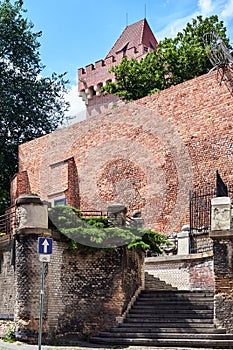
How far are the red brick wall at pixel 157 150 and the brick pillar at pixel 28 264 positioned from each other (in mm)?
8901

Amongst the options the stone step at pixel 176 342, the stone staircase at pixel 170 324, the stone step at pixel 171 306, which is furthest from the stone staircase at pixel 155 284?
the stone step at pixel 176 342

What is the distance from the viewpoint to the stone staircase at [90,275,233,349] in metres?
13.9

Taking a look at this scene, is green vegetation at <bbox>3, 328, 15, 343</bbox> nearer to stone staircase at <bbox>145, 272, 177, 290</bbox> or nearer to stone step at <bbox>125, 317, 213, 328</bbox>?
stone step at <bbox>125, 317, 213, 328</bbox>

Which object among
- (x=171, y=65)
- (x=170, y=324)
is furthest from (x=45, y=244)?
(x=171, y=65)

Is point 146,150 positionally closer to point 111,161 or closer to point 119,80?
point 111,161

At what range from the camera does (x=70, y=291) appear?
15758 mm

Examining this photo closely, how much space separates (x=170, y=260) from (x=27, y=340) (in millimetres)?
5741

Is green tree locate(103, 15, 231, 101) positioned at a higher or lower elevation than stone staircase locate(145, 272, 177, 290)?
higher

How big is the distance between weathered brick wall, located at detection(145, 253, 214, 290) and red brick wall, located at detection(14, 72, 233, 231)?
418cm

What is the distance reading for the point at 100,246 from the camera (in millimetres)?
15914

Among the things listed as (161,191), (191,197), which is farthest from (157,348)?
(161,191)

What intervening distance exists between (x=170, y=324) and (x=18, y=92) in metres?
21.0

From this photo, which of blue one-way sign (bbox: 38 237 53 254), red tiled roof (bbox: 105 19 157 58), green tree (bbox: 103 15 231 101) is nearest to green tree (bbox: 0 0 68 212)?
green tree (bbox: 103 15 231 101)

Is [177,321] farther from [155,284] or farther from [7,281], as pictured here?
[7,281]
